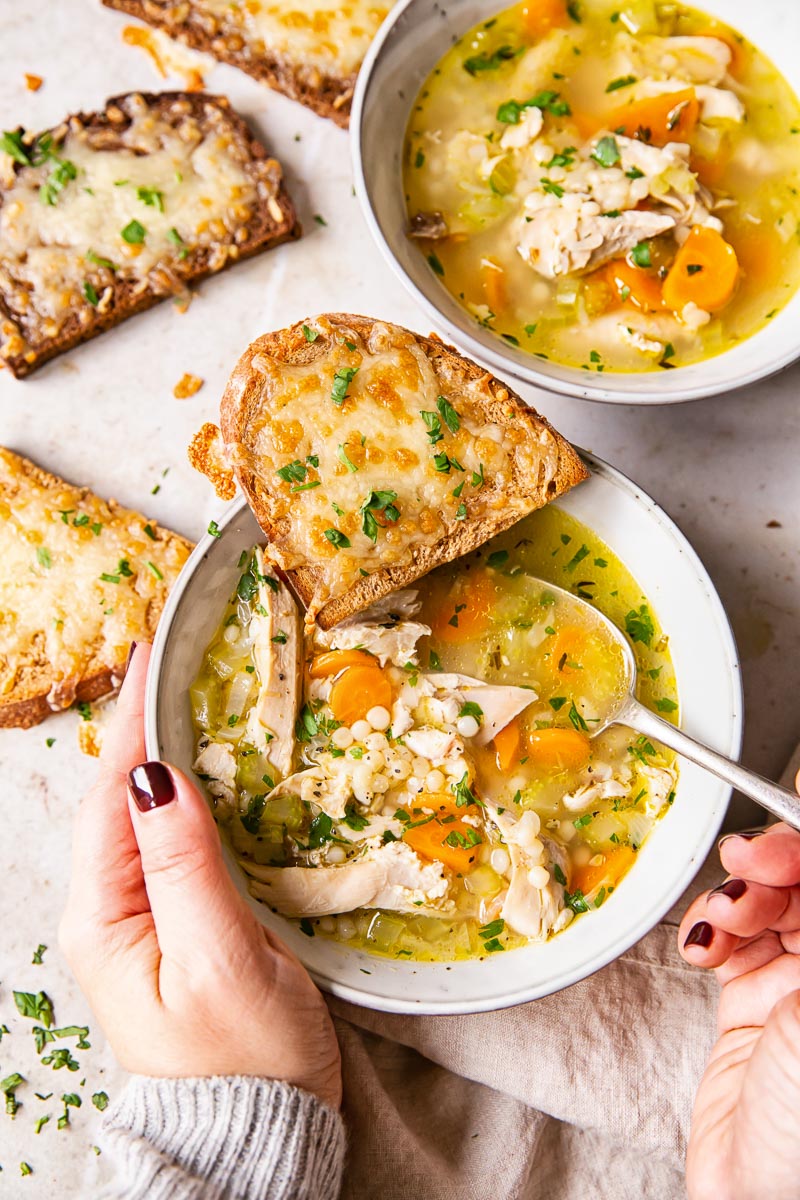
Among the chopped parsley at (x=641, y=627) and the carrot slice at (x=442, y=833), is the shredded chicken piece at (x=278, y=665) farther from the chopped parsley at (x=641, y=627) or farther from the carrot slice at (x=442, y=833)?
the chopped parsley at (x=641, y=627)

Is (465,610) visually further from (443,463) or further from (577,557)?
(443,463)

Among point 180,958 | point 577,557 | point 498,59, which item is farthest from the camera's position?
point 498,59

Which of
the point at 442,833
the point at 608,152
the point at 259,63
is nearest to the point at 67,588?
the point at 442,833

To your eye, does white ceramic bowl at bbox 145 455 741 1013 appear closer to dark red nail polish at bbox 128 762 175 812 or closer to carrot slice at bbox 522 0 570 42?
dark red nail polish at bbox 128 762 175 812

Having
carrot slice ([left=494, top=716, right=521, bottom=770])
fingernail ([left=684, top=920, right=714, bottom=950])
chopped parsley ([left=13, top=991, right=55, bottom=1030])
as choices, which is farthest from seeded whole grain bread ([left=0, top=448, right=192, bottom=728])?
fingernail ([left=684, top=920, right=714, bottom=950])

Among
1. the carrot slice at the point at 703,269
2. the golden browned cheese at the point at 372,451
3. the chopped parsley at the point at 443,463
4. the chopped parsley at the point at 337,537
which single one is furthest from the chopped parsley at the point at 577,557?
the carrot slice at the point at 703,269

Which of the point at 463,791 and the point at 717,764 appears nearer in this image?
the point at 717,764
